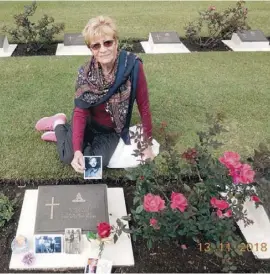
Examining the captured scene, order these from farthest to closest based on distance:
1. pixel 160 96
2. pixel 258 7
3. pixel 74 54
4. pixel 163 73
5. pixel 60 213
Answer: pixel 258 7 < pixel 74 54 < pixel 163 73 < pixel 160 96 < pixel 60 213

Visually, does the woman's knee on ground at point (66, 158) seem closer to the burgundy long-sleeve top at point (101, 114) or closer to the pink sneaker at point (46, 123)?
the burgundy long-sleeve top at point (101, 114)

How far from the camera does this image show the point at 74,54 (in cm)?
567

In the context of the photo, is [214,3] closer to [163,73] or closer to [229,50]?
[229,50]

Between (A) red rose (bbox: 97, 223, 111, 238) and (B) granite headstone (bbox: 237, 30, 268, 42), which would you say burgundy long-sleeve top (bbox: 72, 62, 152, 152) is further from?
(B) granite headstone (bbox: 237, 30, 268, 42)

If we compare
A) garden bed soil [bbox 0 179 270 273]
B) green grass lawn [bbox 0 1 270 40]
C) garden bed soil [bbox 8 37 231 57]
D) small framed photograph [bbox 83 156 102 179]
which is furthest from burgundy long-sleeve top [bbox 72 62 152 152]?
green grass lawn [bbox 0 1 270 40]

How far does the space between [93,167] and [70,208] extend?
410 millimetres

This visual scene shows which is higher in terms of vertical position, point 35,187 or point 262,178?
point 262,178

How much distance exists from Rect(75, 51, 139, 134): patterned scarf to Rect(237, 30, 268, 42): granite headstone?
374 centimetres

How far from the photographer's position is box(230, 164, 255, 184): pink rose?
2.03 metres

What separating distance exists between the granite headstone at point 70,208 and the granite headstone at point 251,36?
14.2ft

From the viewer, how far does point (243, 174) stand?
204 cm

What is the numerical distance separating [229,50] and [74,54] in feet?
7.62

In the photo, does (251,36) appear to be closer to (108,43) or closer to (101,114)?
(101,114)

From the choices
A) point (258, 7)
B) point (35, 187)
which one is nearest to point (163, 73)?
point (35, 187)
